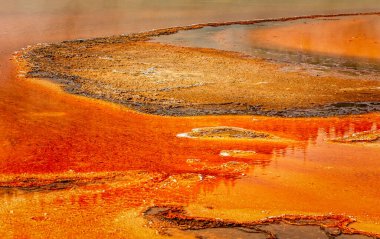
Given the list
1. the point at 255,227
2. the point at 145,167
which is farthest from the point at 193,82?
the point at 255,227

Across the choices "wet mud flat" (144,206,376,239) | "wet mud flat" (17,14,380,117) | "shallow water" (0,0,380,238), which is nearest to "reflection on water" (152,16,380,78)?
"wet mud flat" (17,14,380,117)

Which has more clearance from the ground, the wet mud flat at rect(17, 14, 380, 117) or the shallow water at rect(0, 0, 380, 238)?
the wet mud flat at rect(17, 14, 380, 117)

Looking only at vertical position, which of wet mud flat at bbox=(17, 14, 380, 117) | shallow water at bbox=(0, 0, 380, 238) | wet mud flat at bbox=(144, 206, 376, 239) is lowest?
wet mud flat at bbox=(144, 206, 376, 239)

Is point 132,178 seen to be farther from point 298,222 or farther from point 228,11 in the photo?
point 228,11

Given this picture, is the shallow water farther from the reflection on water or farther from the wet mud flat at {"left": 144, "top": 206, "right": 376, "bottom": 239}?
the reflection on water

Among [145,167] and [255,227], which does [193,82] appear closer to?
[145,167]

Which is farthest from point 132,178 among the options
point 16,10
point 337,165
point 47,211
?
point 16,10

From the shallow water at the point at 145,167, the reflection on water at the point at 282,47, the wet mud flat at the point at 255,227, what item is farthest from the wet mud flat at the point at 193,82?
the wet mud flat at the point at 255,227
